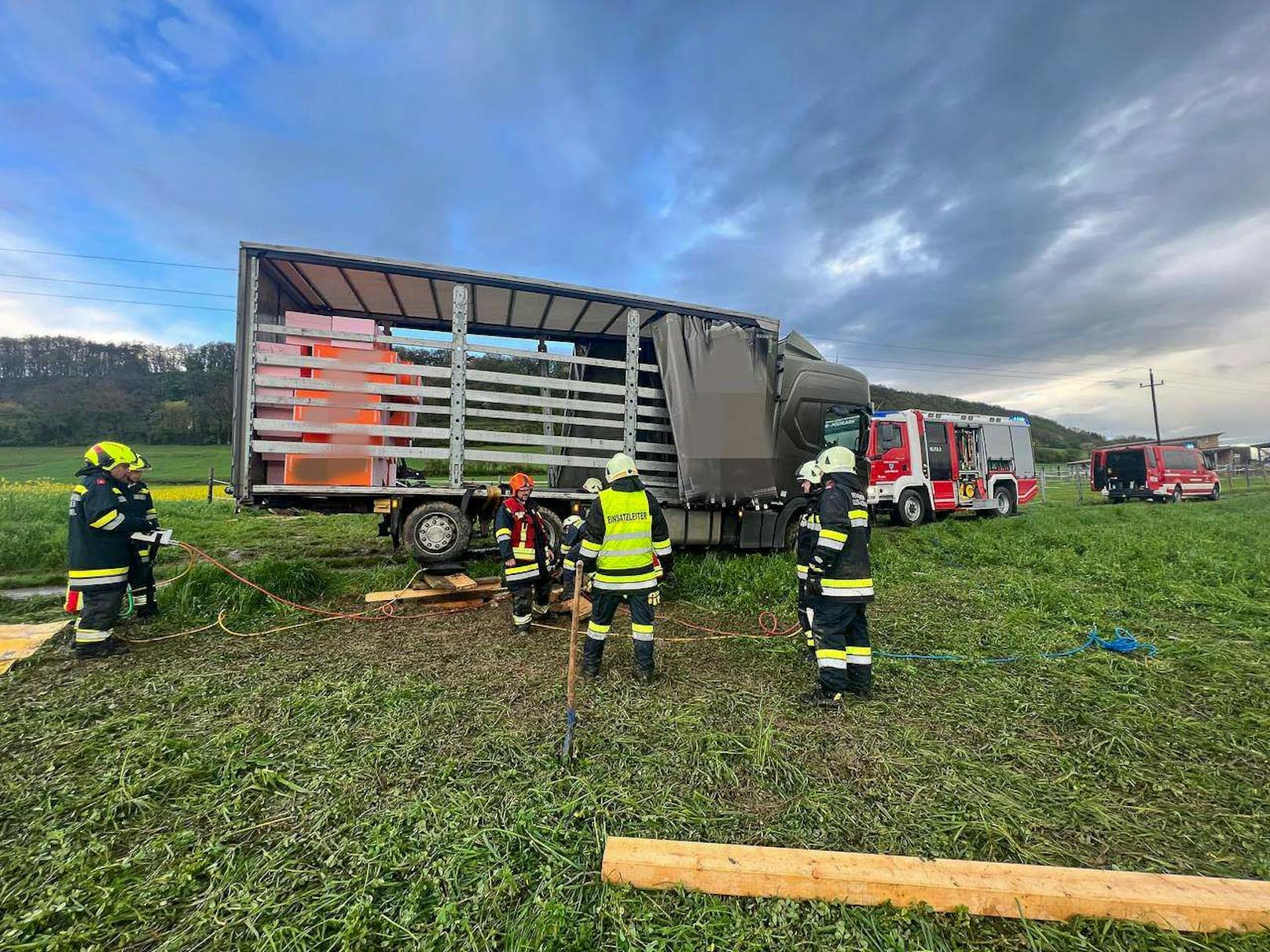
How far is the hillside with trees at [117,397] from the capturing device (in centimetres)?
4331

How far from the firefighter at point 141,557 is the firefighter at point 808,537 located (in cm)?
636

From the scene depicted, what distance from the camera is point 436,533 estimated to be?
643 cm

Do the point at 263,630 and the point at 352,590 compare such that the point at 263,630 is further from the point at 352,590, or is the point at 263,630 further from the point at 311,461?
the point at 311,461

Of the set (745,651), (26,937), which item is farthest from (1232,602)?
(26,937)

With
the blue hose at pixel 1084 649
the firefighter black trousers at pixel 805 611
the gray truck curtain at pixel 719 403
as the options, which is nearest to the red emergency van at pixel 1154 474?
the blue hose at pixel 1084 649

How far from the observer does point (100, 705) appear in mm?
3711

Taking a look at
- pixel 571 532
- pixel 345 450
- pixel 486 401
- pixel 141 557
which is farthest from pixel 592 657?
pixel 141 557

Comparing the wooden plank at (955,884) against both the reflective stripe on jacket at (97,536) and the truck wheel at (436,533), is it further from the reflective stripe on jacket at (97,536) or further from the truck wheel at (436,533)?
the reflective stripe on jacket at (97,536)

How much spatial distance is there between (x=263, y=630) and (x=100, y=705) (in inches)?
65.8

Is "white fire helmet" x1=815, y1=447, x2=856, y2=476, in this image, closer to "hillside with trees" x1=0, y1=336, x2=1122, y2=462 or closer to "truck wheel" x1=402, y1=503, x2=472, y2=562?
"truck wheel" x1=402, y1=503, x2=472, y2=562

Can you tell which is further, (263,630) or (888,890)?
(263,630)

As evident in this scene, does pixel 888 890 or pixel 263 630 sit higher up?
pixel 263 630

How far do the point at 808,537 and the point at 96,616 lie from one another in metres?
6.35

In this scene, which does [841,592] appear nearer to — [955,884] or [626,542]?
[626,542]
